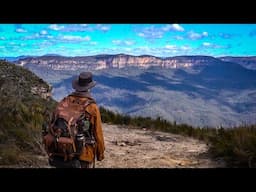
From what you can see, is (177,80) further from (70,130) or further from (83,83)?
(70,130)

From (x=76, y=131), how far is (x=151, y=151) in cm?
266

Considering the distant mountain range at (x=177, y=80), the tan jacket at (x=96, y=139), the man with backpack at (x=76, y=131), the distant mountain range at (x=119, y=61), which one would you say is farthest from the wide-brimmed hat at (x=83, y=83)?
the distant mountain range at (x=119, y=61)

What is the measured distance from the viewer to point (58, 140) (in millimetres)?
5910

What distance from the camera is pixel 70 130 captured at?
5848 mm

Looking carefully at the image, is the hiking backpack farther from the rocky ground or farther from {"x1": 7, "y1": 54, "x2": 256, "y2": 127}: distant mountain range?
{"x1": 7, "y1": 54, "x2": 256, "y2": 127}: distant mountain range

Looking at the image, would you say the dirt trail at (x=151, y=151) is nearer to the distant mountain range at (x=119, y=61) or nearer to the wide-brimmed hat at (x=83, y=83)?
the distant mountain range at (x=119, y=61)

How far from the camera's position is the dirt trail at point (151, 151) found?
7477mm

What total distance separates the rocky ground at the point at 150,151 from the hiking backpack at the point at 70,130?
1264 mm

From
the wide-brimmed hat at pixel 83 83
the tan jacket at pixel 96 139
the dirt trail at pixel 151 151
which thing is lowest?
the dirt trail at pixel 151 151

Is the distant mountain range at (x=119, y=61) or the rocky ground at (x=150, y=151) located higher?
the distant mountain range at (x=119, y=61)

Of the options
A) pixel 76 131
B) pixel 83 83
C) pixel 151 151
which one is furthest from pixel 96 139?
pixel 151 151

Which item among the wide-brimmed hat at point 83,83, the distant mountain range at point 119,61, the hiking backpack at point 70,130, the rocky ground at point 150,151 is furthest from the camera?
the distant mountain range at point 119,61

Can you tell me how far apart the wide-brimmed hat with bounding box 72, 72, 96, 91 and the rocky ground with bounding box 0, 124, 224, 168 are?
1546mm
